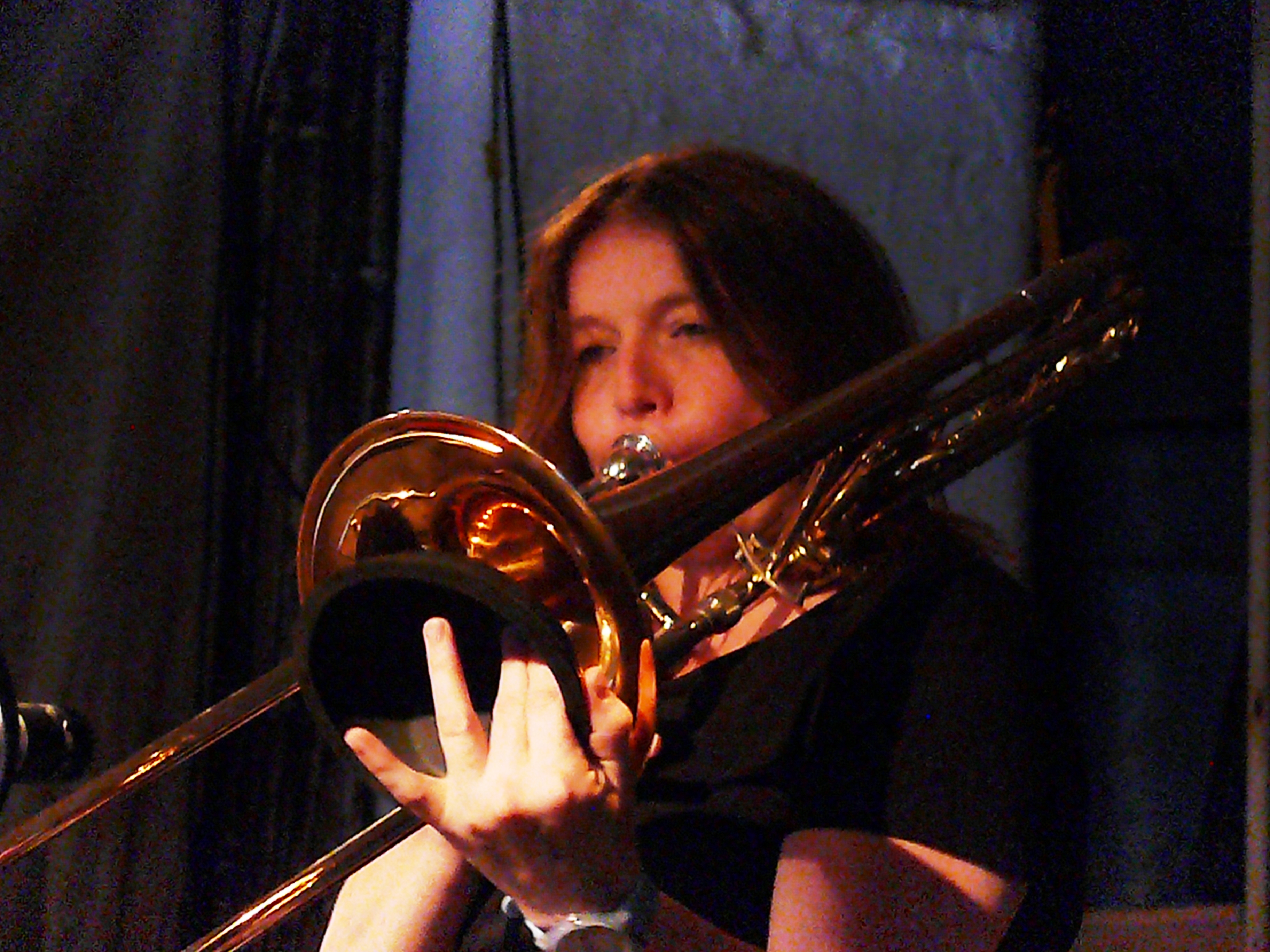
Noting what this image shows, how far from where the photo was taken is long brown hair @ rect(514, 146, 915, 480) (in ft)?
2.33

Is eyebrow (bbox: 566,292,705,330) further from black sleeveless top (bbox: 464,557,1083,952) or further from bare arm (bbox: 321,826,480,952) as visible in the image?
bare arm (bbox: 321,826,480,952)

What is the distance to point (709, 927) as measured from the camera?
1.80 feet

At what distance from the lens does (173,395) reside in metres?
1.00

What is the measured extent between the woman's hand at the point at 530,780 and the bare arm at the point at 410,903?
9.2 inches

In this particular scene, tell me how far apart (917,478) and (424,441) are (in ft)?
1.48

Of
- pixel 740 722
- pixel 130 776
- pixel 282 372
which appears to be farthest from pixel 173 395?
pixel 740 722

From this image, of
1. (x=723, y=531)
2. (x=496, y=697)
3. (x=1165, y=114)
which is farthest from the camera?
(x=1165, y=114)

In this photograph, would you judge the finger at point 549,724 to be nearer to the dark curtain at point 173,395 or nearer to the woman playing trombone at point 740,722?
the woman playing trombone at point 740,722

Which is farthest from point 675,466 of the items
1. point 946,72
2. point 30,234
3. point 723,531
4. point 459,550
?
point 946,72

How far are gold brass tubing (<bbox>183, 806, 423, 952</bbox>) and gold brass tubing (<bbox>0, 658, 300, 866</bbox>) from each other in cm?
11

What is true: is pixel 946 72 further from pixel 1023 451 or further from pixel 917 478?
pixel 917 478

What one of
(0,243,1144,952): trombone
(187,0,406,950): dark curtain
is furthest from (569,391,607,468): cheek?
(187,0,406,950): dark curtain

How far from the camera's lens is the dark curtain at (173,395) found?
0.94 metres

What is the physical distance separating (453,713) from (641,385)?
35cm
